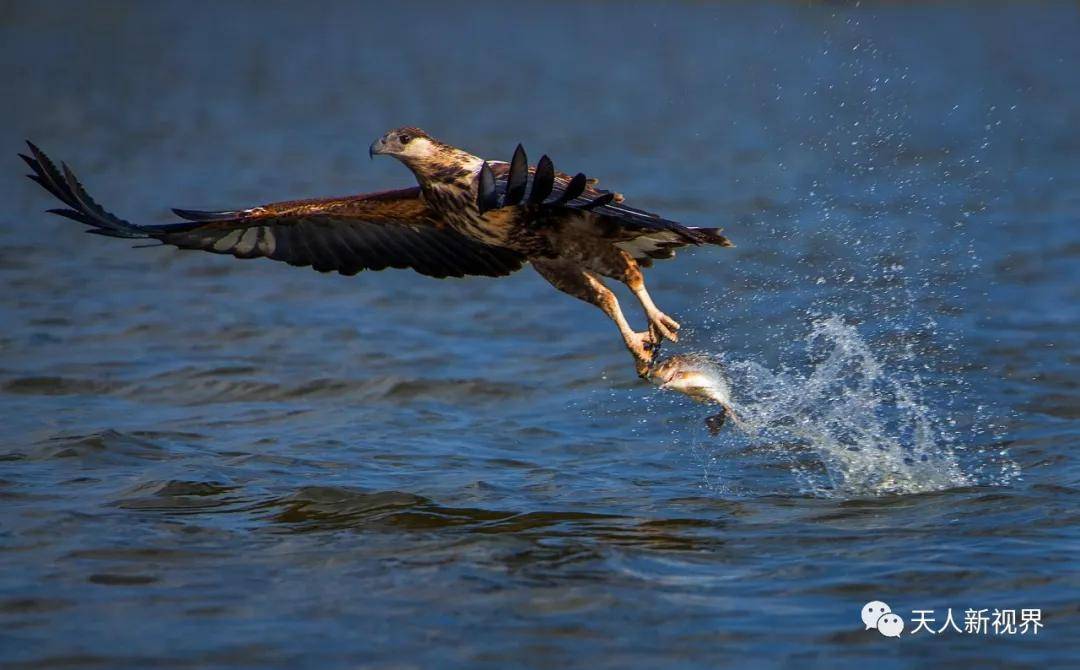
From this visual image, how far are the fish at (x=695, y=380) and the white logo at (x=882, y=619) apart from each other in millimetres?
1339

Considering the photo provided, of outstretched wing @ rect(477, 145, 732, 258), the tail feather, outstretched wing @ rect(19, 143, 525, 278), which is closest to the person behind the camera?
outstretched wing @ rect(477, 145, 732, 258)

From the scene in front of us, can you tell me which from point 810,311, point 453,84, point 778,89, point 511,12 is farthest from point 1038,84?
point 511,12

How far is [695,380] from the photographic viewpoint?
6895 mm

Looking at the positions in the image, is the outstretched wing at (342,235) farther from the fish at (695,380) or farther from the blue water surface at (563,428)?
the blue water surface at (563,428)

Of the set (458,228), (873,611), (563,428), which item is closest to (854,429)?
(563,428)

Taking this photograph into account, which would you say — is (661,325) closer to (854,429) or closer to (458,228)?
(458,228)

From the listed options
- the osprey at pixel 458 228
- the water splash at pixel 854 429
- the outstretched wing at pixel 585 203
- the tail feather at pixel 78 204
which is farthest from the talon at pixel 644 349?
the tail feather at pixel 78 204

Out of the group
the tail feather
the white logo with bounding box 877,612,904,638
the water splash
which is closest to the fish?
the water splash

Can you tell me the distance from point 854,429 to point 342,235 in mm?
2635

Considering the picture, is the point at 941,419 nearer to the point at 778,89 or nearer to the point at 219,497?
the point at 219,497

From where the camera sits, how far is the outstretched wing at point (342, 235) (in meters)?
7.30

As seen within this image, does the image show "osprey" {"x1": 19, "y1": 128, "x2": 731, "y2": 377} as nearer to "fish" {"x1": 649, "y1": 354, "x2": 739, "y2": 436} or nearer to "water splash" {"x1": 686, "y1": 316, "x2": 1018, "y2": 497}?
"fish" {"x1": 649, "y1": 354, "x2": 739, "y2": 436}

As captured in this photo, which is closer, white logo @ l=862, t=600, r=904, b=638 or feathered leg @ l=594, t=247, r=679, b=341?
white logo @ l=862, t=600, r=904, b=638

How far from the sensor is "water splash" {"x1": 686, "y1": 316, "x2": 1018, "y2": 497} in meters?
7.48
